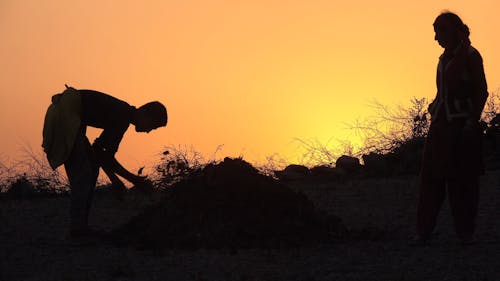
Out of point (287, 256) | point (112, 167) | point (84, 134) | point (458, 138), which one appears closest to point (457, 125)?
point (458, 138)

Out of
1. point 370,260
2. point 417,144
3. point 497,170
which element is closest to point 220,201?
point 370,260

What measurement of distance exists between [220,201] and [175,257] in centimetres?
150

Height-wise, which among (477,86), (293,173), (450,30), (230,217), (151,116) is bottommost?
(230,217)

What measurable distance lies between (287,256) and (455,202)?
1633mm

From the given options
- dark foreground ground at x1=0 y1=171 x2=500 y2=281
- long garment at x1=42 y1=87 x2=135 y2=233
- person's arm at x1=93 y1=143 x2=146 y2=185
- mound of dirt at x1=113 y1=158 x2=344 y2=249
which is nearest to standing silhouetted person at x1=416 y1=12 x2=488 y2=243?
dark foreground ground at x1=0 y1=171 x2=500 y2=281

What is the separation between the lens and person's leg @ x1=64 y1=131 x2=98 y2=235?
26.6 feet

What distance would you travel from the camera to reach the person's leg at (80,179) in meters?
8.09

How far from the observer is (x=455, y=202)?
25.2ft

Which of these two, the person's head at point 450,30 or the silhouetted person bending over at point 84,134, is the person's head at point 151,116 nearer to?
the silhouetted person bending over at point 84,134

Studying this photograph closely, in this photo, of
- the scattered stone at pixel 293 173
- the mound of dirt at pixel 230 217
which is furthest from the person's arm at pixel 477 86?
the scattered stone at pixel 293 173

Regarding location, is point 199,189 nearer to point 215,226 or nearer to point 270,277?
point 215,226

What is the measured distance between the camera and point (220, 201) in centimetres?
868

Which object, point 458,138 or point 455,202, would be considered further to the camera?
point 455,202

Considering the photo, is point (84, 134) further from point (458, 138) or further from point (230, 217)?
point (458, 138)
